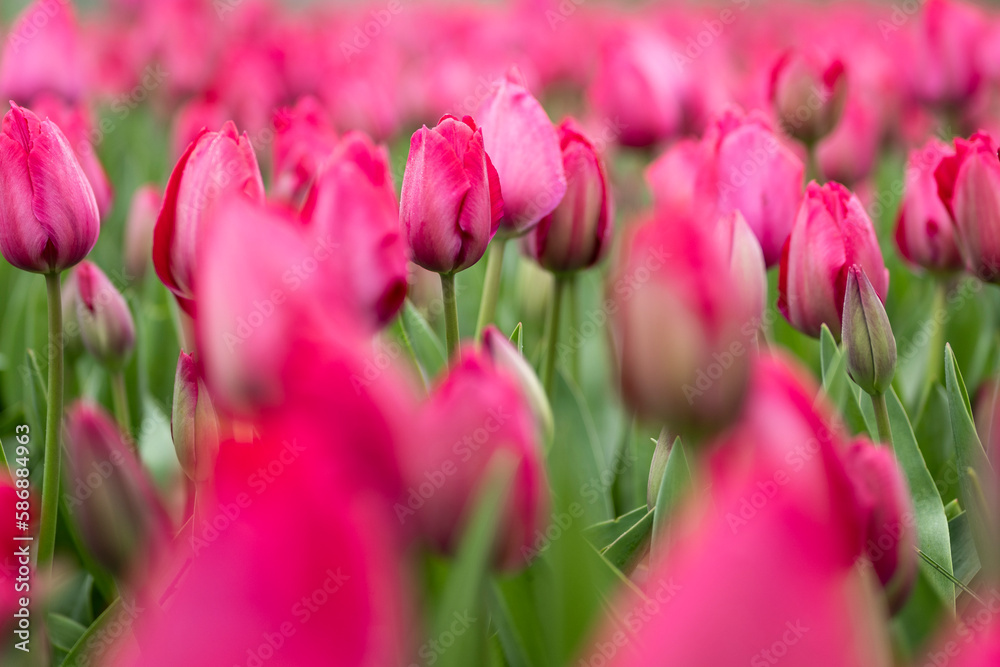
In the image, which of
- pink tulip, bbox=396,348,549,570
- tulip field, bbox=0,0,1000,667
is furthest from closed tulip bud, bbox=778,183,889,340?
pink tulip, bbox=396,348,549,570

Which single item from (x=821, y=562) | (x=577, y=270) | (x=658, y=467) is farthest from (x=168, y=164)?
(x=821, y=562)

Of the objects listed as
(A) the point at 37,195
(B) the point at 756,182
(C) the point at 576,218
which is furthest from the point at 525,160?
(A) the point at 37,195

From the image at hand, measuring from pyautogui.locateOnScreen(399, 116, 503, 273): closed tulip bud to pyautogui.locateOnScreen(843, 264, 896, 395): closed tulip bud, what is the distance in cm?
24

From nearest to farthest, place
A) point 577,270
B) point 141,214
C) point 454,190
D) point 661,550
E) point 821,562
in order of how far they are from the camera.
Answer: point 821,562
point 661,550
point 454,190
point 577,270
point 141,214

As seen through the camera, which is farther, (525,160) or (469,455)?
(525,160)

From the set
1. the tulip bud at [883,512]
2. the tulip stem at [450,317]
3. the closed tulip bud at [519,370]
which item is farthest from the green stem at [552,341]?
the tulip bud at [883,512]

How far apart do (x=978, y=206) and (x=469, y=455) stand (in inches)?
20.1

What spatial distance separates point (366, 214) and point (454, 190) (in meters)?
0.06

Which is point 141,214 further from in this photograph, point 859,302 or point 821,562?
point 821,562

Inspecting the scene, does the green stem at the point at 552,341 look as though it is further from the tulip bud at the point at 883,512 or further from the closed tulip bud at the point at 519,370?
the tulip bud at the point at 883,512

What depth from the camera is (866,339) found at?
1.88 ft

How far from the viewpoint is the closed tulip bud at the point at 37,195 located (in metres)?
0.57

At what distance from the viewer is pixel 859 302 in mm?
577

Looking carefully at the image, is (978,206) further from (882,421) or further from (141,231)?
(141,231)
